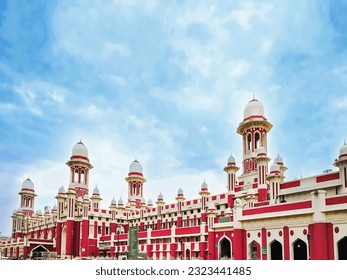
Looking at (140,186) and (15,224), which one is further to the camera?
(15,224)

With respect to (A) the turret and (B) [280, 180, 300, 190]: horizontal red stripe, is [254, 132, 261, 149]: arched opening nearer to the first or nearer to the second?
(B) [280, 180, 300, 190]: horizontal red stripe

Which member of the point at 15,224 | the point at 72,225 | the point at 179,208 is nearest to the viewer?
the point at 179,208

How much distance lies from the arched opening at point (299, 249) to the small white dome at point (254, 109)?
2582cm

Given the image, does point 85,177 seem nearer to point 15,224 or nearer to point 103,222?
point 103,222

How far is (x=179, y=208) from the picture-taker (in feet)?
A: 200

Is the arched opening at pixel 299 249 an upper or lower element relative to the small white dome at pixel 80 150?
lower

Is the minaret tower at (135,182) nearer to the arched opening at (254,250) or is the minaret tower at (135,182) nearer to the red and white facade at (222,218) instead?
the red and white facade at (222,218)

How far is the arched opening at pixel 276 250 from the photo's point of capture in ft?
106

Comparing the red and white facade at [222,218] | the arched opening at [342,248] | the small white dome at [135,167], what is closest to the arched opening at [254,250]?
the red and white facade at [222,218]

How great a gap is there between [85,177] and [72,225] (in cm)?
1283

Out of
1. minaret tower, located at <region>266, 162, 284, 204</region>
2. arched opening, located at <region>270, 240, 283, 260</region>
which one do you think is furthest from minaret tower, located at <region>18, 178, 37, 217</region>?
arched opening, located at <region>270, 240, 283, 260</region>

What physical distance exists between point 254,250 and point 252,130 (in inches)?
883
